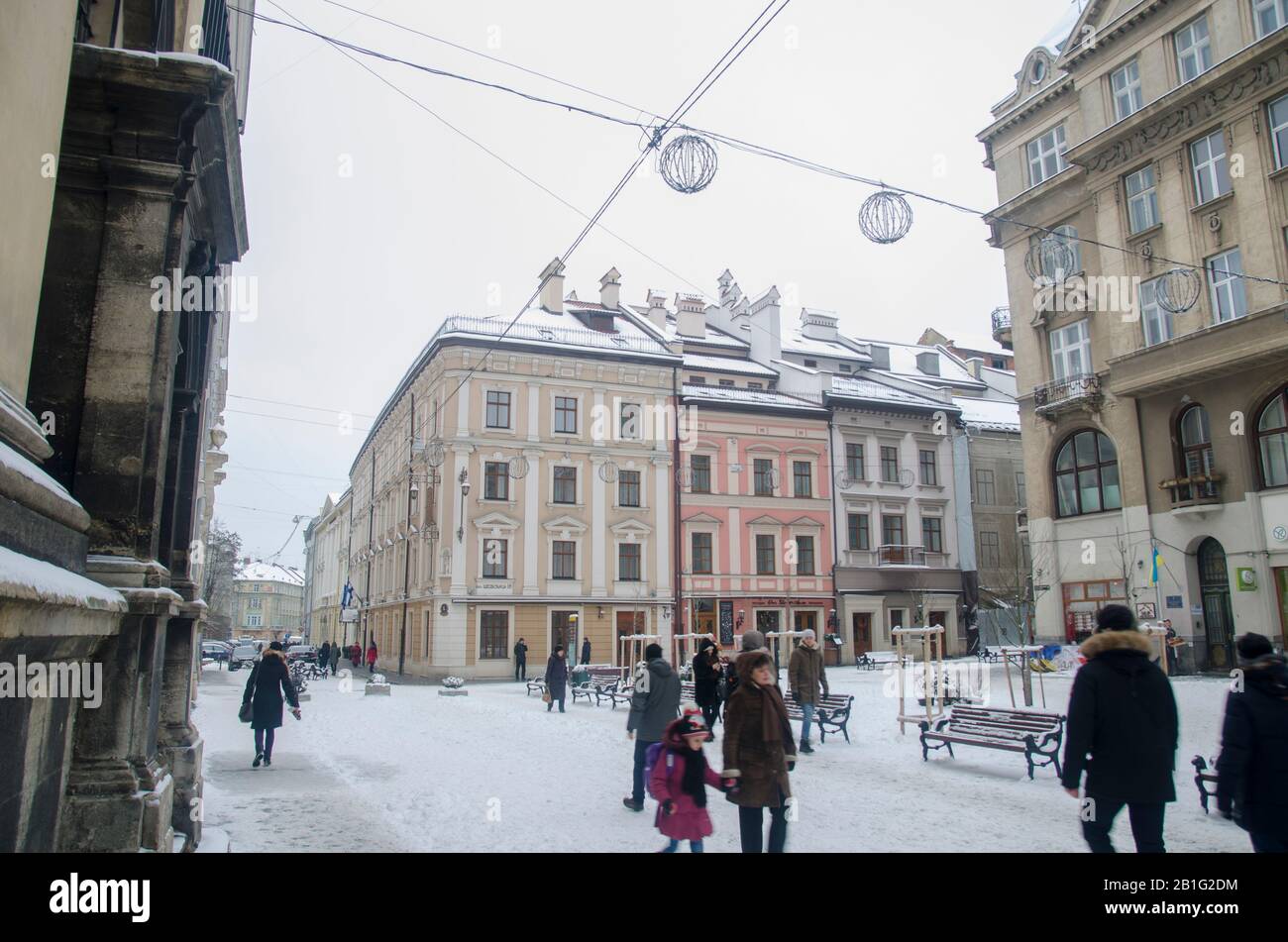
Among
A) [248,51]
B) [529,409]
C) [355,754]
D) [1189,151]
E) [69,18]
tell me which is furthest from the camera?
[529,409]

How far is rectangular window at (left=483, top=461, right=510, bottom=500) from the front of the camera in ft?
120

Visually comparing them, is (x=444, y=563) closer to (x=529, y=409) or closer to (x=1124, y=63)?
(x=529, y=409)

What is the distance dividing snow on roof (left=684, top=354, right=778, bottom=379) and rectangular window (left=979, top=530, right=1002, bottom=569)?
44.0 feet

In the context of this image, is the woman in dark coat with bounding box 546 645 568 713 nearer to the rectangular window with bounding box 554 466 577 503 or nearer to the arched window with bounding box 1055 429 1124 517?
the rectangular window with bounding box 554 466 577 503

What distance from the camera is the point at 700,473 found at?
134ft

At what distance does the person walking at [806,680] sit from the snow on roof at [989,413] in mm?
34869

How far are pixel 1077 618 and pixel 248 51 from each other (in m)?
26.9

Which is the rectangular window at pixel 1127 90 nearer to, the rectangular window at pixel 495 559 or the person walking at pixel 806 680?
the person walking at pixel 806 680

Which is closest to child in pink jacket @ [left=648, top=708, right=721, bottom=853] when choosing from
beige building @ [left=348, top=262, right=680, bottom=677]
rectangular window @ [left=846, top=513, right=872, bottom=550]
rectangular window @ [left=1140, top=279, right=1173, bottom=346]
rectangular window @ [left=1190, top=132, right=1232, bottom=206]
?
rectangular window @ [left=1140, top=279, right=1173, bottom=346]

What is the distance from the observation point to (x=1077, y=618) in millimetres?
28047

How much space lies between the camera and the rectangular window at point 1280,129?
22.5m

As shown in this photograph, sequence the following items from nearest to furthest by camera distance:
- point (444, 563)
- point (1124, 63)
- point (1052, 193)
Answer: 1. point (1124, 63)
2. point (1052, 193)
3. point (444, 563)

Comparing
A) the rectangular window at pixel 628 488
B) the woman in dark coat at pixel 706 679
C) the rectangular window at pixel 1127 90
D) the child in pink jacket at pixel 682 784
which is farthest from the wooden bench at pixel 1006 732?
the rectangular window at pixel 628 488
